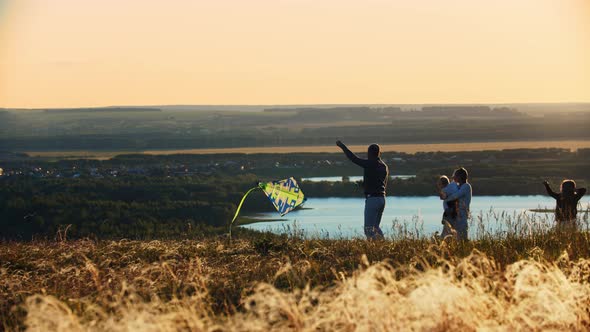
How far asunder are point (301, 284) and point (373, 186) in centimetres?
432

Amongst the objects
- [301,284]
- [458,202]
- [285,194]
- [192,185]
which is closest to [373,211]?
[458,202]

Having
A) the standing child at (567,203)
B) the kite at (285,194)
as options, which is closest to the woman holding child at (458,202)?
the standing child at (567,203)

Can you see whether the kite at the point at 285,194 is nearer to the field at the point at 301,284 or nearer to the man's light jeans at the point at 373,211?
the field at the point at 301,284

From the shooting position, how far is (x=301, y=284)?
11758 mm

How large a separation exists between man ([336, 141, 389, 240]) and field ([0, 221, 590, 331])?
0.77 meters

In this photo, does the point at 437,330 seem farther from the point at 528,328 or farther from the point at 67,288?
the point at 67,288

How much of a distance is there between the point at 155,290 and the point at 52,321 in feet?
10.6

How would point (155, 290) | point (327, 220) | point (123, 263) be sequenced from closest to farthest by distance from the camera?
1. point (155, 290)
2. point (123, 263)
3. point (327, 220)

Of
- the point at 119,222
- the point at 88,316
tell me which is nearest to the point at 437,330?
the point at 88,316

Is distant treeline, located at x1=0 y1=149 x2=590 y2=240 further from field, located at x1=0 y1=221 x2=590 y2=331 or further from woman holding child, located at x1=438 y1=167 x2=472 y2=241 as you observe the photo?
field, located at x1=0 y1=221 x2=590 y2=331

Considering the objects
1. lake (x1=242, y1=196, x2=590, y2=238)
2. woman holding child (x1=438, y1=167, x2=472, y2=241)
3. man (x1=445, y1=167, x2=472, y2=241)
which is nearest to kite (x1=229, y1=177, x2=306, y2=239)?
woman holding child (x1=438, y1=167, x2=472, y2=241)

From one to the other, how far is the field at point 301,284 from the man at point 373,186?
0.77m

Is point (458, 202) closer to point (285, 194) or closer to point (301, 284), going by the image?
point (285, 194)

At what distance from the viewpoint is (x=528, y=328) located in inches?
351
